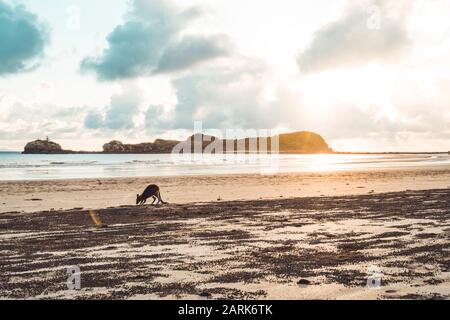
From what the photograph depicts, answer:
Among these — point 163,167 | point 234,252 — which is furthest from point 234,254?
point 163,167

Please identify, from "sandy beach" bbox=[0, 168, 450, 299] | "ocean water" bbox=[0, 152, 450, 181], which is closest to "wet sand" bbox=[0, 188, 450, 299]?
"sandy beach" bbox=[0, 168, 450, 299]

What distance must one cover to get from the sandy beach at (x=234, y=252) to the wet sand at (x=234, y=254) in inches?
1.1

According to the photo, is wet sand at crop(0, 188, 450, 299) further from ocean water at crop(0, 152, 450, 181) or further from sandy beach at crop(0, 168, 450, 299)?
ocean water at crop(0, 152, 450, 181)

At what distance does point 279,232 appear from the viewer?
15070 millimetres

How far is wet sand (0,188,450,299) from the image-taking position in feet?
28.3

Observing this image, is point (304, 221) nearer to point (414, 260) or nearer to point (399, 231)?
point (399, 231)

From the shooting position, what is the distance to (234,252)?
11977 mm

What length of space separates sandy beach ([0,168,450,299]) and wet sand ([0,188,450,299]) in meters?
0.03

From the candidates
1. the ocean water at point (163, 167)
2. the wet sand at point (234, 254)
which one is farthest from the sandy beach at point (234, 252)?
the ocean water at point (163, 167)

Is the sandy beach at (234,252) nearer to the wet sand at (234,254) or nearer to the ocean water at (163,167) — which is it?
the wet sand at (234,254)

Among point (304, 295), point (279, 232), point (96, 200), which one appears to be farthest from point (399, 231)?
point (96, 200)

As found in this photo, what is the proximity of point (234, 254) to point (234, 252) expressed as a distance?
266 millimetres
